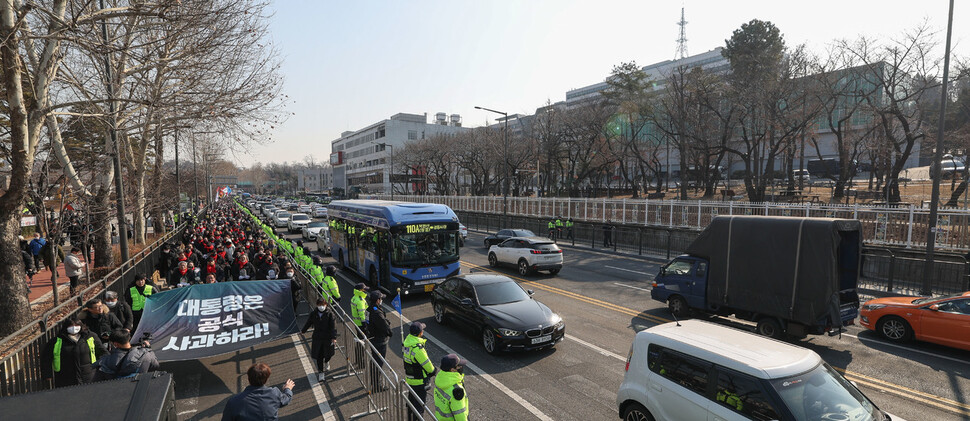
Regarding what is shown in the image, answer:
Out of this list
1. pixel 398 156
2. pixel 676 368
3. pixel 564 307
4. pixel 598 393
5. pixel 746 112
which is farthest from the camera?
pixel 398 156

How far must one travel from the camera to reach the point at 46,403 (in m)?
3.28

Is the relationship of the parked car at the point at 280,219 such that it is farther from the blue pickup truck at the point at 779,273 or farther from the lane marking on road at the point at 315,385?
the blue pickup truck at the point at 779,273

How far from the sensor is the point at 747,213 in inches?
857

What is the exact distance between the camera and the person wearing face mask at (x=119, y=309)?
866cm

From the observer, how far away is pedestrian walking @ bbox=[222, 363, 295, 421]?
4547mm

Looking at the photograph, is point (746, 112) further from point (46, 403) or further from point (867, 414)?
point (46, 403)

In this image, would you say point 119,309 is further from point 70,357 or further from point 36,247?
point 36,247

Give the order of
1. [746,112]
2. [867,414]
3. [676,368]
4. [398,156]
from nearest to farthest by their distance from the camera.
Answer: [867,414], [676,368], [746,112], [398,156]

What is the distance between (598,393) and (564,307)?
5.61 m

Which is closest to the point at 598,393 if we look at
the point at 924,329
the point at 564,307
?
the point at 564,307

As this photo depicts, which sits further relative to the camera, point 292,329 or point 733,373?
point 292,329

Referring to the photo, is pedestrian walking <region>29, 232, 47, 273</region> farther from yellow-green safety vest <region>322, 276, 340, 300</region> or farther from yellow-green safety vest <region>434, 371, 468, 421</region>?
yellow-green safety vest <region>434, 371, 468, 421</region>

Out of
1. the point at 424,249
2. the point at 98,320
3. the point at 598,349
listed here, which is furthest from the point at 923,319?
the point at 98,320

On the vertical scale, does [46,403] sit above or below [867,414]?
above
